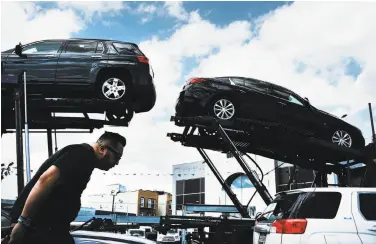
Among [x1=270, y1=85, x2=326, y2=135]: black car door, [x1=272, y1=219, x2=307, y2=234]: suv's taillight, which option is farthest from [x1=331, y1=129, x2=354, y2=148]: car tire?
[x1=272, y1=219, x2=307, y2=234]: suv's taillight

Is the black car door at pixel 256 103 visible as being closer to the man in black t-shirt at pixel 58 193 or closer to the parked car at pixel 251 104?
the parked car at pixel 251 104

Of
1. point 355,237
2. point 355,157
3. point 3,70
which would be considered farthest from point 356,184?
point 3,70

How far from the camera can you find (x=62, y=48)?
6.71 metres

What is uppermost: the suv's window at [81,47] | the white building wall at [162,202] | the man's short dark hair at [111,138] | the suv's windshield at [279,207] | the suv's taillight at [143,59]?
the suv's window at [81,47]

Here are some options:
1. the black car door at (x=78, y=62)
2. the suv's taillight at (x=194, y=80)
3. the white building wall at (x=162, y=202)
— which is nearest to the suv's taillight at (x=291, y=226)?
the suv's taillight at (x=194, y=80)

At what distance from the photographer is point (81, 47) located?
6816mm

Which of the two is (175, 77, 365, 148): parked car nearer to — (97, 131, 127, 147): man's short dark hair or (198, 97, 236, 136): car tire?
(198, 97, 236, 136): car tire

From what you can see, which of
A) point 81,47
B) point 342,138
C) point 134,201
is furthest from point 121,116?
point 134,201

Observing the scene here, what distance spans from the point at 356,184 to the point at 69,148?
20.9ft

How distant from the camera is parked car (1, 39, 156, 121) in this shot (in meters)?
6.46

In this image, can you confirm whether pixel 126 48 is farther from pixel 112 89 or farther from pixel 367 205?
pixel 367 205

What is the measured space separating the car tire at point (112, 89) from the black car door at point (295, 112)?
8.95 ft

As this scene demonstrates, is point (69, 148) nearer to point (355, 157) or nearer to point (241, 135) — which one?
point (241, 135)

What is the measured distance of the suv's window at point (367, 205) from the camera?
5.06 m
